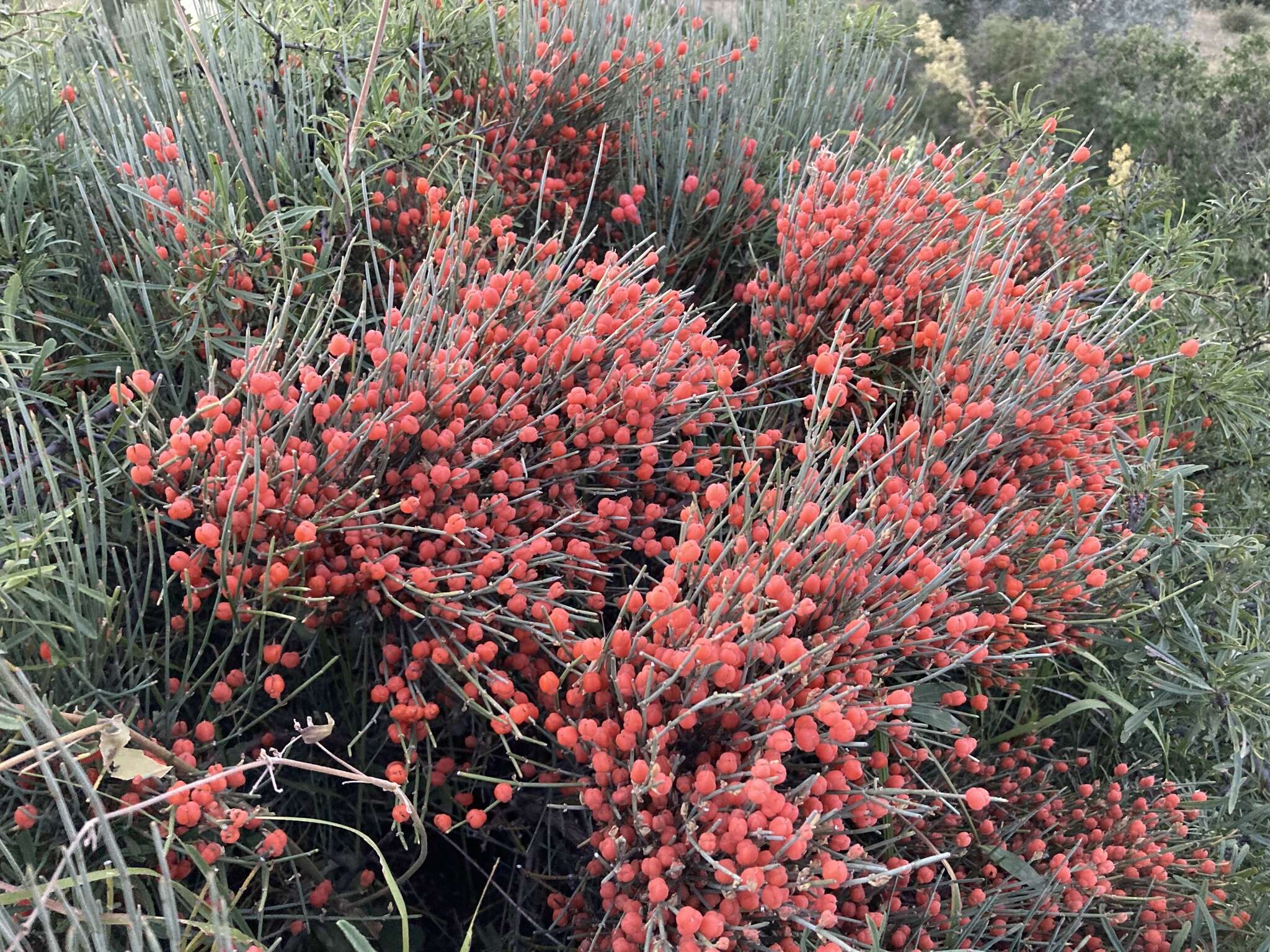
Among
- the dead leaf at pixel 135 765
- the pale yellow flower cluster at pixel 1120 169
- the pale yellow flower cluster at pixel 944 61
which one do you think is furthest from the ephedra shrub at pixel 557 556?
the pale yellow flower cluster at pixel 944 61

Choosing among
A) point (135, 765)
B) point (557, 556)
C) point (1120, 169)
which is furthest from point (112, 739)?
point (1120, 169)

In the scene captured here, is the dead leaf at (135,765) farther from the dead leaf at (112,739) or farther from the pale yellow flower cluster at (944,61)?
the pale yellow flower cluster at (944,61)

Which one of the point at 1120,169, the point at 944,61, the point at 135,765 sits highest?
the point at 944,61

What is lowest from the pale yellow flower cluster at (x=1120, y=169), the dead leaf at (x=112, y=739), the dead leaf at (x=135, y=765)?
the dead leaf at (x=135, y=765)

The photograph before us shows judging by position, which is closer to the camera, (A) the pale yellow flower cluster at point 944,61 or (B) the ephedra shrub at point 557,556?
(B) the ephedra shrub at point 557,556

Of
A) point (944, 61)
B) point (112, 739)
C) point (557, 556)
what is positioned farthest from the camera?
point (944, 61)

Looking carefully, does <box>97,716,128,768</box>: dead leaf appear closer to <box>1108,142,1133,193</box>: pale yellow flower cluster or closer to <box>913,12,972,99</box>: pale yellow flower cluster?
<box>1108,142,1133,193</box>: pale yellow flower cluster

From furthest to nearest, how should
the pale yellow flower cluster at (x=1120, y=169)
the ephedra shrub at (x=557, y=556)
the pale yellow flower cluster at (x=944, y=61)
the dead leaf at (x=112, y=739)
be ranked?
the pale yellow flower cluster at (x=944, y=61)
the pale yellow flower cluster at (x=1120, y=169)
the ephedra shrub at (x=557, y=556)
the dead leaf at (x=112, y=739)

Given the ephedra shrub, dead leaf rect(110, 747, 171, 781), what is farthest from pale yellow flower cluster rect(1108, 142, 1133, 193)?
dead leaf rect(110, 747, 171, 781)

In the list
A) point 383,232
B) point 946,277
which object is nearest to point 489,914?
point 383,232

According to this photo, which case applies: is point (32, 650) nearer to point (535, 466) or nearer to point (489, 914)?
point (535, 466)

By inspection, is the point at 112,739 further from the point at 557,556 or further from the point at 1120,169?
the point at 1120,169

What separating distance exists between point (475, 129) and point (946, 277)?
930 mm

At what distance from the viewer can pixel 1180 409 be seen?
1.81 m
